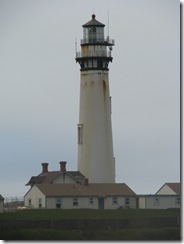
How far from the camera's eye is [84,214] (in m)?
71.8

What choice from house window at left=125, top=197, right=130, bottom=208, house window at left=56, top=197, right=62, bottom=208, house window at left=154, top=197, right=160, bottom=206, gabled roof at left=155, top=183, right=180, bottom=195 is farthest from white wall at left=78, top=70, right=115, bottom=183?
gabled roof at left=155, top=183, right=180, bottom=195

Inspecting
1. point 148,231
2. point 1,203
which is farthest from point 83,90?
point 148,231

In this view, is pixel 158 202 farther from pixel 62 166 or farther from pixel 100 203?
pixel 62 166

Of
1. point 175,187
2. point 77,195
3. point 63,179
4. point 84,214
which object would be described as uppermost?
point 63,179

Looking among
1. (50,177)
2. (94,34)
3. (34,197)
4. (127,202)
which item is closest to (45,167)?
(50,177)

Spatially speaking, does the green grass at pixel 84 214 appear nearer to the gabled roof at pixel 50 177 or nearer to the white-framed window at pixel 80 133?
the gabled roof at pixel 50 177

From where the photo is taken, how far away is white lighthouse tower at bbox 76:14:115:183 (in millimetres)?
77812

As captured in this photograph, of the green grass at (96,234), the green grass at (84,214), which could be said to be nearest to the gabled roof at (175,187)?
the green grass at (84,214)

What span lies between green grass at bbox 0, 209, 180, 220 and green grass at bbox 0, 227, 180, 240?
9.00 ft

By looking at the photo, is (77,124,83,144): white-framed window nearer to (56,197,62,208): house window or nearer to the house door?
the house door

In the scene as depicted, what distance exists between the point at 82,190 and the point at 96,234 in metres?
10.8

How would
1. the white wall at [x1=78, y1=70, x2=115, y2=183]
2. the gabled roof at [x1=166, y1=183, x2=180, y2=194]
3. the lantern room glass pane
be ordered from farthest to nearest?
the lantern room glass pane
the gabled roof at [x1=166, y1=183, x2=180, y2=194]
the white wall at [x1=78, y1=70, x2=115, y2=183]

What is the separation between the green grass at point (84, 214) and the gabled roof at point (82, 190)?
122 inches

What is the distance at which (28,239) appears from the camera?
202 feet
